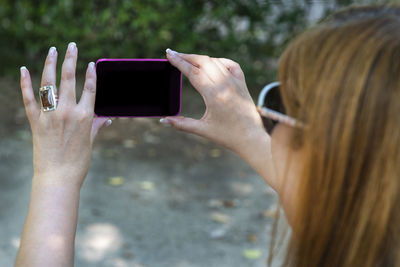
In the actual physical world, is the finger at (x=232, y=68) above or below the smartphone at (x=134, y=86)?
above

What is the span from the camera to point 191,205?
13.8 ft

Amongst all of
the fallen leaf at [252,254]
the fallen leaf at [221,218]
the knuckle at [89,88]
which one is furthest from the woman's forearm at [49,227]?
the fallen leaf at [221,218]

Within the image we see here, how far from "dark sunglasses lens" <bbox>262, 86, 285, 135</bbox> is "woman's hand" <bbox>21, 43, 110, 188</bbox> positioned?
1.67 ft

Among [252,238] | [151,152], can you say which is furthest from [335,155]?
[151,152]

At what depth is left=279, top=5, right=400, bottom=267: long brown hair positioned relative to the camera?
98 centimetres

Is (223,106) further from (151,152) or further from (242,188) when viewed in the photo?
(151,152)

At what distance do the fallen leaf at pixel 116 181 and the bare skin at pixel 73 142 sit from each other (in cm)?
281

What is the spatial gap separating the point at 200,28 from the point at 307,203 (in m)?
5.45

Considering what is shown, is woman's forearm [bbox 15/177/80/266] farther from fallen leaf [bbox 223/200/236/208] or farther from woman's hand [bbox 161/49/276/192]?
fallen leaf [bbox 223/200/236/208]

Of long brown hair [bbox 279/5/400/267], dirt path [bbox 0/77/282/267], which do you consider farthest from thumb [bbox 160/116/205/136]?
dirt path [bbox 0/77/282/267]

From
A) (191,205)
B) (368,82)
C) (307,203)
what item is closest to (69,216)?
(307,203)

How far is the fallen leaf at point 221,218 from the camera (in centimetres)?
398

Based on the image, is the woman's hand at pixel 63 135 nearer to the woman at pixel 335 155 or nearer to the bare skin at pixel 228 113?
the woman at pixel 335 155

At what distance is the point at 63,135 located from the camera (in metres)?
1.42
